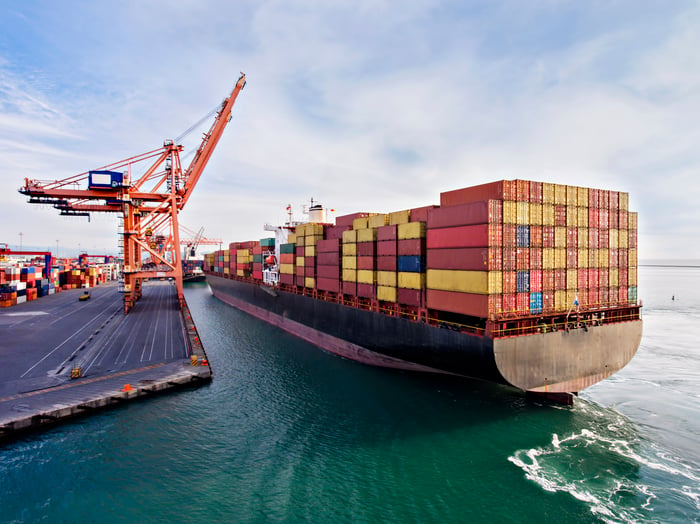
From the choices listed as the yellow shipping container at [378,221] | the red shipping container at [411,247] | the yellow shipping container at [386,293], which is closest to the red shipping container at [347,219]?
the yellow shipping container at [378,221]

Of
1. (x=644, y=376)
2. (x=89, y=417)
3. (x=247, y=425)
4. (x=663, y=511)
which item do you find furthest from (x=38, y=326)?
(x=644, y=376)

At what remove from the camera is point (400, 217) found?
29.4 meters

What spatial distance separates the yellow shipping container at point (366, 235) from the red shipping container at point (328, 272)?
4780mm

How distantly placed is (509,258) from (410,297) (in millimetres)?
7951

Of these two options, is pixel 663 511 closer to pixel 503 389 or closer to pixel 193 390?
pixel 503 389

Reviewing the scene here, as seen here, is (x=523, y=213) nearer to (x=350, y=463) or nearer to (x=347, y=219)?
(x=350, y=463)

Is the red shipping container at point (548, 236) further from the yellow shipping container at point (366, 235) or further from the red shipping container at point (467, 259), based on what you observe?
the yellow shipping container at point (366, 235)

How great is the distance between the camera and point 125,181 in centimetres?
4441

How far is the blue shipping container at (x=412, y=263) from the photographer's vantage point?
2531cm

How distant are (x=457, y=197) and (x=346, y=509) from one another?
19.4m

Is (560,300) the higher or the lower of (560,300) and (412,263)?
the lower

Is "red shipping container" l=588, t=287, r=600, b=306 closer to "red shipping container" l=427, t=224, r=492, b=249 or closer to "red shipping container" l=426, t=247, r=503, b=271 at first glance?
"red shipping container" l=426, t=247, r=503, b=271

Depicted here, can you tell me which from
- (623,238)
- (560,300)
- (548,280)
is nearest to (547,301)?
(560,300)

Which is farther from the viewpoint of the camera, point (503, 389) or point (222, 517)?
point (503, 389)
